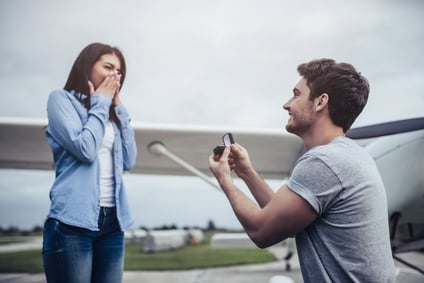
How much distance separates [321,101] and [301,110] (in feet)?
0.14

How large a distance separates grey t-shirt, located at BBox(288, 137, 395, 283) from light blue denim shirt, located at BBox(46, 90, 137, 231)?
1.43ft

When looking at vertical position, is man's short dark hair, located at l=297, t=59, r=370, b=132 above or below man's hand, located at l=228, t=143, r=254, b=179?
above

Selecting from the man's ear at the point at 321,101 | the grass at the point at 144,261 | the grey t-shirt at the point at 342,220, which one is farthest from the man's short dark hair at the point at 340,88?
the grass at the point at 144,261

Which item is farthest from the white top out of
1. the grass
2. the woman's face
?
the grass

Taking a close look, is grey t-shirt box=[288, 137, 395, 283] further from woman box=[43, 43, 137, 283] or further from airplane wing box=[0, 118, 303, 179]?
airplane wing box=[0, 118, 303, 179]

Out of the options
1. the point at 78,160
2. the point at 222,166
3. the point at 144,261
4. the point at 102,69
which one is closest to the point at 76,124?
the point at 78,160

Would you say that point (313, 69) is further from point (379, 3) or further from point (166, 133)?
point (166, 133)

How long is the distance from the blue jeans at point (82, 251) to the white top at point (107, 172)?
3 cm

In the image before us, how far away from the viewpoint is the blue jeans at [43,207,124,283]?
2.74 feet

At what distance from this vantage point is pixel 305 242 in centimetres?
73

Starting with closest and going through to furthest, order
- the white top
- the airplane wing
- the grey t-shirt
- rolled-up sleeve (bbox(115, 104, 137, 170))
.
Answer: the grey t-shirt, the white top, rolled-up sleeve (bbox(115, 104, 137, 170)), the airplane wing

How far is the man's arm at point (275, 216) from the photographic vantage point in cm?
69

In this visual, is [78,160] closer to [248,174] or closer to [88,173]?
[88,173]

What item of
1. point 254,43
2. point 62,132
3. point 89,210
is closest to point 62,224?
point 89,210
